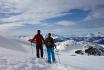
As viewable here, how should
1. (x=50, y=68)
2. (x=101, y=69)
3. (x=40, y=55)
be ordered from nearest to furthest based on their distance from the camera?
(x=50, y=68) < (x=40, y=55) < (x=101, y=69)

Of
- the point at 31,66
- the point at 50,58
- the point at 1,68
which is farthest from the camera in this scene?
the point at 50,58

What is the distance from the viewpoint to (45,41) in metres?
20.3

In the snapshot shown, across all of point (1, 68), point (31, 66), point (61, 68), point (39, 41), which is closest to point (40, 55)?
point (39, 41)

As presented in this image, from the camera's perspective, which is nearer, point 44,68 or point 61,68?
point 44,68

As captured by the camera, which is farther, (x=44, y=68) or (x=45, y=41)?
(x=45, y=41)

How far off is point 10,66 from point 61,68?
439 centimetres

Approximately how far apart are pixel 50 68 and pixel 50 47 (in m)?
3.58

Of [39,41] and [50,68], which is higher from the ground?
[39,41]

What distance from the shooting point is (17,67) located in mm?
14680

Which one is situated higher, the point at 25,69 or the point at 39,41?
the point at 39,41

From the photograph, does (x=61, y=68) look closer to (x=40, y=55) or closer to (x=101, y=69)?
(x=40, y=55)

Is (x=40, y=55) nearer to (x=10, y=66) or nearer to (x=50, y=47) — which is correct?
(x=50, y=47)

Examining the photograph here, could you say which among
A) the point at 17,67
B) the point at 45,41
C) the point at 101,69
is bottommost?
the point at 101,69

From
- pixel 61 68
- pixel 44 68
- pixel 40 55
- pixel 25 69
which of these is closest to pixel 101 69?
pixel 40 55
